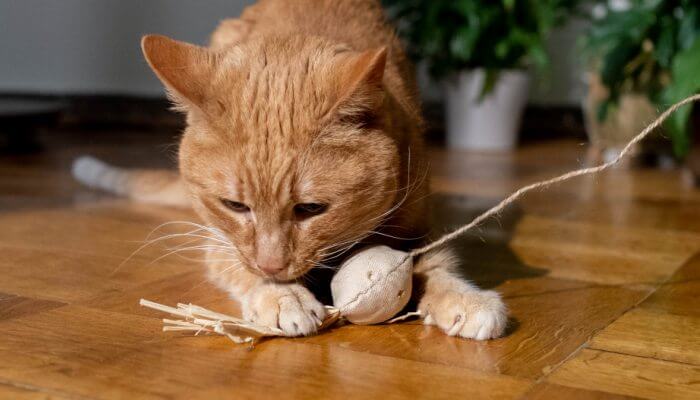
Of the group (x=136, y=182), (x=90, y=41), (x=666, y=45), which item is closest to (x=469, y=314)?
(x=136, y=182)

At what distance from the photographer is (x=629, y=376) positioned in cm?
126

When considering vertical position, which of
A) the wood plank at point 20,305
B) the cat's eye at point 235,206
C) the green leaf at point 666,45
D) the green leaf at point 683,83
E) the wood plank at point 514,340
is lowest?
the wood plank at point 20,305

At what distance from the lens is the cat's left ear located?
1.38m

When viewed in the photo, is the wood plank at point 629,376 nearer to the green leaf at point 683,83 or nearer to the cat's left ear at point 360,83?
the cat's left ear at point 360,83

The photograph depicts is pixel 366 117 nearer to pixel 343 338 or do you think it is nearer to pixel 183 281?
pixel 343 338

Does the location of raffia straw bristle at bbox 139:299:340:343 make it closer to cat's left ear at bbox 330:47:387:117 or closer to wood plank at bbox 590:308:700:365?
cat's left ear at bbox 330:47:387:117

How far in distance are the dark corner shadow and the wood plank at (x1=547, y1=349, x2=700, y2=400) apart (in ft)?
1.51

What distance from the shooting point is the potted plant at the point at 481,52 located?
12.7 feet

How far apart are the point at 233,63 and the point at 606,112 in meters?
2.09

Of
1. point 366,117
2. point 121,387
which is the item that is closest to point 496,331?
point 366,117

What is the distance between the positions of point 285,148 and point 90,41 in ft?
12.3

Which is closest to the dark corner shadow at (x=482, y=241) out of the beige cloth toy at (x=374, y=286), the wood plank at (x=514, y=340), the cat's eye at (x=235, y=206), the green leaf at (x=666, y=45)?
the wood plank at (x=514, y=340)

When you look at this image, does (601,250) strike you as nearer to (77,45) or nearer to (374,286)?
(374,286)

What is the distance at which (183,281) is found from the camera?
1.78 metres
